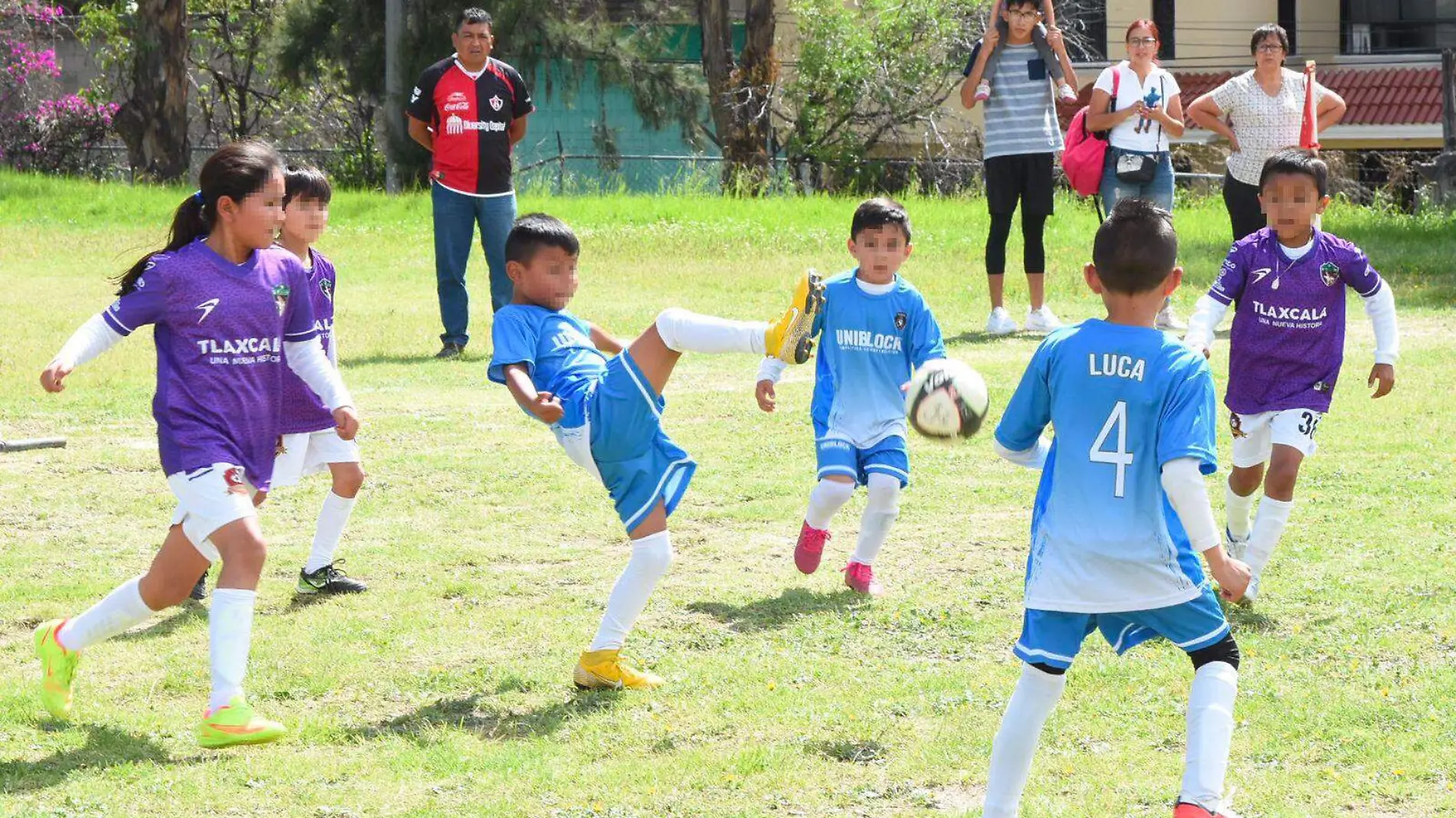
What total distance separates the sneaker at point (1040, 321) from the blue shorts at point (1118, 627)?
27.2 ft

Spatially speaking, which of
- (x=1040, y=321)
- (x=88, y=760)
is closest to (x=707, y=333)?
(x=88, y=760)

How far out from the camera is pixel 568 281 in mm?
5234

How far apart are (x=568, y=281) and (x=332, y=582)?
173 centimetres

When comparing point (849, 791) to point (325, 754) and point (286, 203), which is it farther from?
point (286, 203)

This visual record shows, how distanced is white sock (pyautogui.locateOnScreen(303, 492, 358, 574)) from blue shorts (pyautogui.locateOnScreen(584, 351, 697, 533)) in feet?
4.84

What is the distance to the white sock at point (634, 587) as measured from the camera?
16.5ft

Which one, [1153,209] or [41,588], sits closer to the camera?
[1153,209]

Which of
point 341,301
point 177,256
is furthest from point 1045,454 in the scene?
point 341,301

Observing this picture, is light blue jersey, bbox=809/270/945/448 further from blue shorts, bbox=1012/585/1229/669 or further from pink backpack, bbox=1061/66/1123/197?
pink backpack, bbox=1061/66/1123/197

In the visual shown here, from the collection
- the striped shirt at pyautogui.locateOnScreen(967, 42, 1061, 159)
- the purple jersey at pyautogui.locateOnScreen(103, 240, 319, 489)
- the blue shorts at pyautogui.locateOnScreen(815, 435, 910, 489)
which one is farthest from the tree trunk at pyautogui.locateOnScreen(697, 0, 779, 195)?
the purple jersey at pyautogui.locateOnScreen(103, 240, 319, 489)

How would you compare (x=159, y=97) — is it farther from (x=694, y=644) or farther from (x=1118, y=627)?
(x=1118, y=627)

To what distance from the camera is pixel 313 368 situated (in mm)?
5082

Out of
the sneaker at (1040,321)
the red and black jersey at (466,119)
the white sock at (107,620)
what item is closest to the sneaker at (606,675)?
the white sock at (107,620)

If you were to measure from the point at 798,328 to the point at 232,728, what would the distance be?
1930 mm
